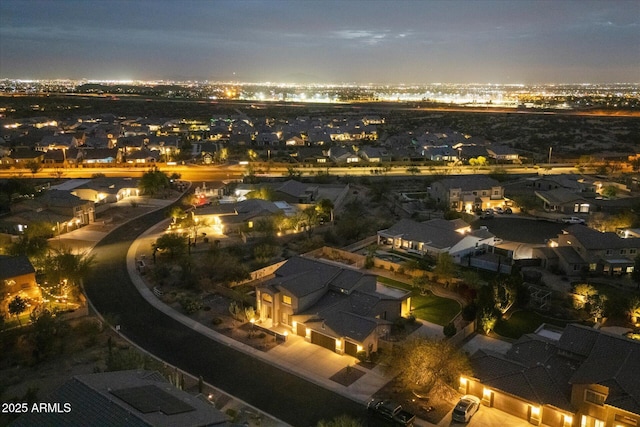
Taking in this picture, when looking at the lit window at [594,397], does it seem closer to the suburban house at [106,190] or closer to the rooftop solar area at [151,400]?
the rooftop solar area at [151,400]

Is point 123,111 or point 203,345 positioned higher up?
point 123,111

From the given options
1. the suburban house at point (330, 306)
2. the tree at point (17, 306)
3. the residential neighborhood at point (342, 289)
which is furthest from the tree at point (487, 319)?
the tree at point (17, 306)

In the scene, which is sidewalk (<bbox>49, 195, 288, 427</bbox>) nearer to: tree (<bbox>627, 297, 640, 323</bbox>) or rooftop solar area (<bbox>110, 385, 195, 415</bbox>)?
rooftop solar area (<bbox>110, 385, 195, 415</bbox>)

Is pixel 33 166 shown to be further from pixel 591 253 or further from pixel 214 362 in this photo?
pixel 591 253

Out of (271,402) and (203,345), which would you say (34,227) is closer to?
(203,345)

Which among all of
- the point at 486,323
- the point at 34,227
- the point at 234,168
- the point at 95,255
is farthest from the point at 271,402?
the point at 234,168

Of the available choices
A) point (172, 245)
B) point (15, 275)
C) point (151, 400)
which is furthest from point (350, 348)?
point (15, 275)
